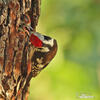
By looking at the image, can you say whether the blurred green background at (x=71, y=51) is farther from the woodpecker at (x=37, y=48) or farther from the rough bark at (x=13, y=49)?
the rough bark at (x=13, y=49)

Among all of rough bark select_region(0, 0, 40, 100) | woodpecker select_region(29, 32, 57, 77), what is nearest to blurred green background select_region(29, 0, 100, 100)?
woodpecker select_region(29, 32, 57, 77)

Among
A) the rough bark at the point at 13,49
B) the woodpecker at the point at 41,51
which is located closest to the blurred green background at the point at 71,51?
the woodpecker at the point at 41,51

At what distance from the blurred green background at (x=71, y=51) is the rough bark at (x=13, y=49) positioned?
12.0ft

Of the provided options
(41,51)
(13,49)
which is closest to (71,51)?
(41,51)

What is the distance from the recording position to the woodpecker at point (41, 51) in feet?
10.8

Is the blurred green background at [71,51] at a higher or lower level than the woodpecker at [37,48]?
lower

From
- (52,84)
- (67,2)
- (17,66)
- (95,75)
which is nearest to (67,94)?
(52,84)

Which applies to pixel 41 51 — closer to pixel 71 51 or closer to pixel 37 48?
pixel 37 48

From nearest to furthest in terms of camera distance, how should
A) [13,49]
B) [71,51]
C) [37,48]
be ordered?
[13,49]
[37,48]
[71,51]

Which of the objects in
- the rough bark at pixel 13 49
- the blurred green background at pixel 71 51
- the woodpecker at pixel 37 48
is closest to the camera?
the rough bark at pixel 13 49

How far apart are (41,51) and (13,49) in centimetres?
65

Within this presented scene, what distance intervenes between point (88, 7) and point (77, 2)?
49cm

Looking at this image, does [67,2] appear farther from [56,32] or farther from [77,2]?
[56,32]

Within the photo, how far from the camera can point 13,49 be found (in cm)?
289
